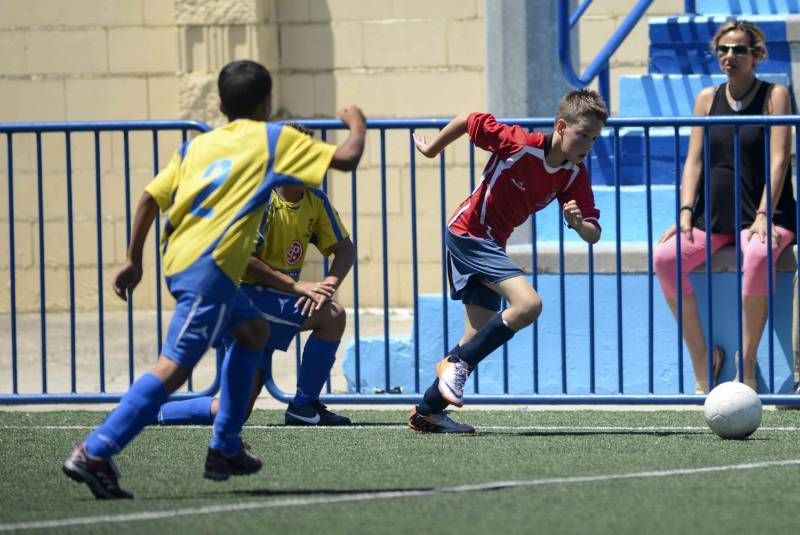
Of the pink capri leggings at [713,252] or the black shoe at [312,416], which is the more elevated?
the pink capri leggings at [713,252]

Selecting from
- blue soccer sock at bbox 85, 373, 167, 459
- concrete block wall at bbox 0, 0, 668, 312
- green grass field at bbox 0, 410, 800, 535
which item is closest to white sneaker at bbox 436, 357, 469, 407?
green grass field at bbox 0, 410, 800, 535

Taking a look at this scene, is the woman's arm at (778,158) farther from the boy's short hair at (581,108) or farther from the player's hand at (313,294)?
the player's hand at (313,294)

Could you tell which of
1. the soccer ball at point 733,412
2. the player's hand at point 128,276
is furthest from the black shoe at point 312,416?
the player's hand at point 128,276

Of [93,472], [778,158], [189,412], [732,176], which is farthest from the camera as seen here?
[732,176]

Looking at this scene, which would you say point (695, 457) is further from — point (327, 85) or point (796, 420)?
point (327, 85)

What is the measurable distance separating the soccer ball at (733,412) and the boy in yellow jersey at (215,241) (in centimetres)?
224

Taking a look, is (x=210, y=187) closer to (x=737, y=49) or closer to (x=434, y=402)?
(x=434, y=402)

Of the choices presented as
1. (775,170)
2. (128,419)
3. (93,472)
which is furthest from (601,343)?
(93,472)

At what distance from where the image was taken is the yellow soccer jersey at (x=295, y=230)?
7.76 meters

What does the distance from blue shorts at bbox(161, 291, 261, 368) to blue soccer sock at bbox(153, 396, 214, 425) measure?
→ 6.35 ft

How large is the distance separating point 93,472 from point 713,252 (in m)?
4.16

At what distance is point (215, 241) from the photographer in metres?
5.96

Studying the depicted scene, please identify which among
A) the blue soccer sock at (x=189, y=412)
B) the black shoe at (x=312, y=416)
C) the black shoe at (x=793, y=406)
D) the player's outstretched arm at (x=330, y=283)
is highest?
A: the player's outstretched arm at (x=330, y=283)

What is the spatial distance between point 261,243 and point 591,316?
69.0 inches
